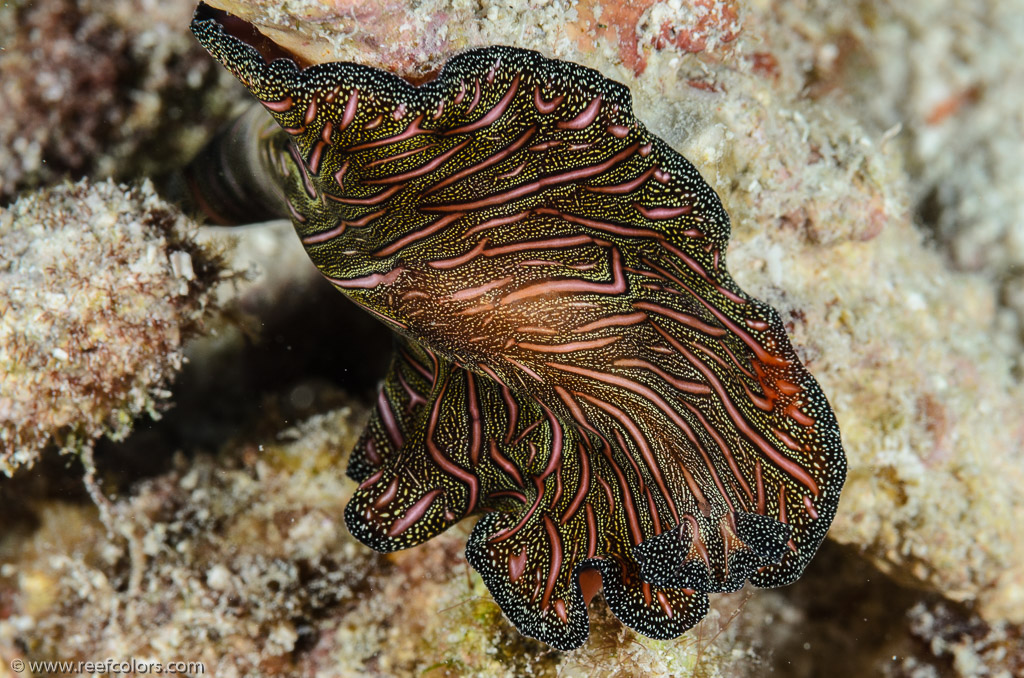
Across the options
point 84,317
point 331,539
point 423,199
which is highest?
point 423,199

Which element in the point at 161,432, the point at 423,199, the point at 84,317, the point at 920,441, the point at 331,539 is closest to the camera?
the point at 423,199

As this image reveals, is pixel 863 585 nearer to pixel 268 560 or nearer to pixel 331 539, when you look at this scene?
pixel 331 539

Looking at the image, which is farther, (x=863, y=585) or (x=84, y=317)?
(x=863, y=585)

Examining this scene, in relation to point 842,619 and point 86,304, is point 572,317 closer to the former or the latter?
point 86,304

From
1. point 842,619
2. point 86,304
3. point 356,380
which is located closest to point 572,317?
point 86,304

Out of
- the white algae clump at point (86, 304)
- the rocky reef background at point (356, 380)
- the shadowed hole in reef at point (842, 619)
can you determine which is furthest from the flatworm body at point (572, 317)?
the shadowed hole in reef at point (842, 619)

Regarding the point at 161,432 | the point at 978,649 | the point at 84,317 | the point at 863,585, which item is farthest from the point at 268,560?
the point at 978,649
